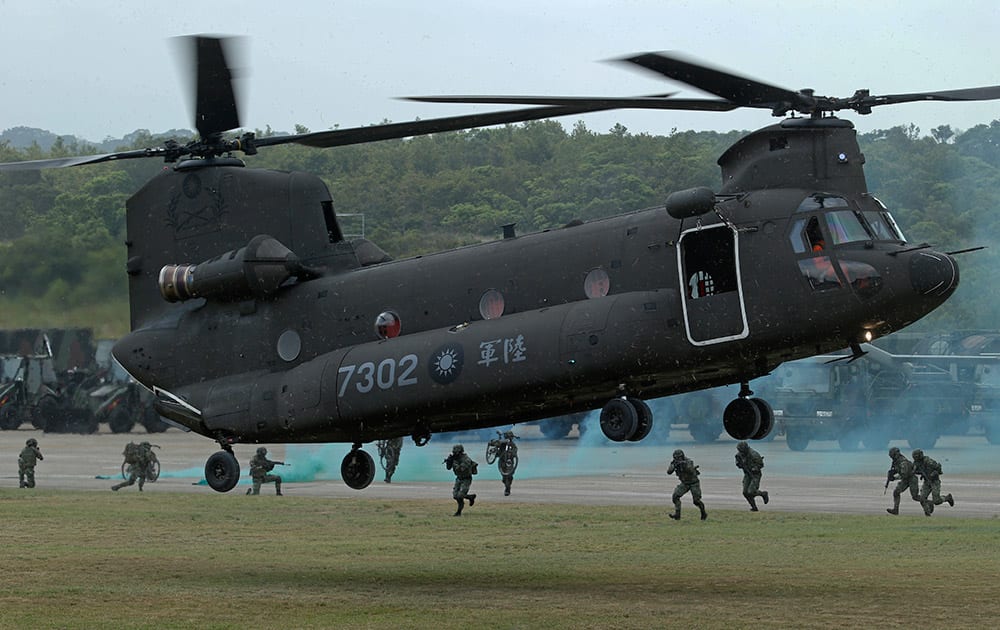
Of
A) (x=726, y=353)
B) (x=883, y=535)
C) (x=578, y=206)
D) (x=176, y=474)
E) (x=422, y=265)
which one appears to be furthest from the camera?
(x=578, y=206)

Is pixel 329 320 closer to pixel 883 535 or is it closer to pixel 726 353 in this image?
pixel 726 353

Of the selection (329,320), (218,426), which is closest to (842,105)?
(329,320)

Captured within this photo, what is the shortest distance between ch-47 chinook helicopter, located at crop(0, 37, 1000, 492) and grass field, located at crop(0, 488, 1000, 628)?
7.23 feet

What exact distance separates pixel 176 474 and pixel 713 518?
18141mm

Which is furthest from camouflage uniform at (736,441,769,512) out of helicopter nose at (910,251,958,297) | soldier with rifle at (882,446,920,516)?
helicopter nose at (910,251,958,297)

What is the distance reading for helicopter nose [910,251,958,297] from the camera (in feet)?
51.0

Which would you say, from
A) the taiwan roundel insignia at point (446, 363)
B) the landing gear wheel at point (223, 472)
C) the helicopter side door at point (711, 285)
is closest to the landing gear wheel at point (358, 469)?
the landing gear wheel at point (223, 472)

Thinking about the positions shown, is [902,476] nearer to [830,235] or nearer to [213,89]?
[830,235]

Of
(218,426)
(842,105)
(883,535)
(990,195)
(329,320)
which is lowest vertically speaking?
(883,535)

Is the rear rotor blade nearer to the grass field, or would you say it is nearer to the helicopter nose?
the helicopter nose

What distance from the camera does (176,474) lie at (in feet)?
137

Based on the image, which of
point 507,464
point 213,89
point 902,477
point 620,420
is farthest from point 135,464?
point 620,420

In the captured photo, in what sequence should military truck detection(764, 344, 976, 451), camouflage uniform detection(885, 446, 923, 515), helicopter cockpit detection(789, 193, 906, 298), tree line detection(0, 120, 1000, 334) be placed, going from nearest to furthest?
1. helicopter cockpit detection(789, 193, 906, 298)
2. camouflage uniform detection(885, 446, 923, 515)
3. tree line detection(0, 120, 1000, 334)
4. military truck detection(764, 344, 976, 451)

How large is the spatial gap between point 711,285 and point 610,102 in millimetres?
2378
